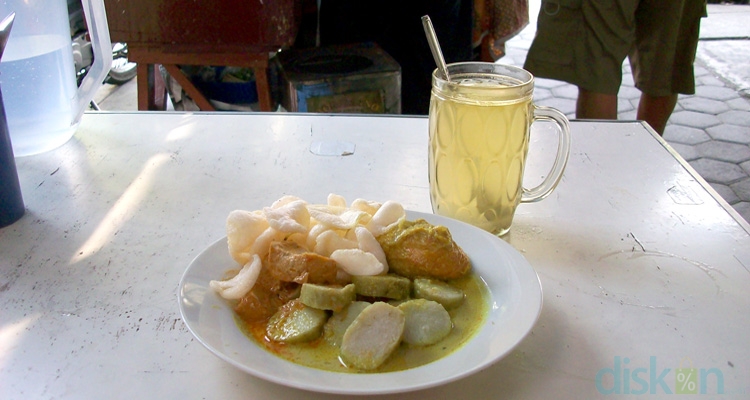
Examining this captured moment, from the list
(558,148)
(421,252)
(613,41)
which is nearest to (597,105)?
(613,41)

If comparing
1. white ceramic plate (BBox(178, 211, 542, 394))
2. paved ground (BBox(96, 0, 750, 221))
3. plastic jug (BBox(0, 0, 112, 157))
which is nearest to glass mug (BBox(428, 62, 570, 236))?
white ceramic plate (BBox(178, 211, 542, 394))

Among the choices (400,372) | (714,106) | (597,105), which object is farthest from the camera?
(714,106)

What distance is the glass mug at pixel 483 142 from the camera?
0.70 m

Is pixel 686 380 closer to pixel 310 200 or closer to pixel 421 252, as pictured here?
pixel 421 252

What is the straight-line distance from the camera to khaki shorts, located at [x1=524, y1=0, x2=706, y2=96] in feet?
5.28

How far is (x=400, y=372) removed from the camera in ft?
1.56

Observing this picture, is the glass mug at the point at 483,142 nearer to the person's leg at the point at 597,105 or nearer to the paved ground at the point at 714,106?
the person's leg at the point at 597,105

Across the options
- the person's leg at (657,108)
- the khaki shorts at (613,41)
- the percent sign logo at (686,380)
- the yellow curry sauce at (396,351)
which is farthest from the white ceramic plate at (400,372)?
the person's leg at (657,108)

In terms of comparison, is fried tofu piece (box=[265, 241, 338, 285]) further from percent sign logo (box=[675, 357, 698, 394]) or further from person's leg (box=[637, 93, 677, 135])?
person's leg (box=[637, 93, 677, 135])

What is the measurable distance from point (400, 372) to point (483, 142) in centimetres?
33

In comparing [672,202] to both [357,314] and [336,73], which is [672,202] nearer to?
[357,314]

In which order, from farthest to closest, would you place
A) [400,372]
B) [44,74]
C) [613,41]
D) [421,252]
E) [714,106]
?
1. [714,106]
2. [613,41]
3. [44,74]
4. [421,252]
5. [400,372]

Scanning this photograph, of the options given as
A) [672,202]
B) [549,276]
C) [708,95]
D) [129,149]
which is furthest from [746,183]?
[129,149]

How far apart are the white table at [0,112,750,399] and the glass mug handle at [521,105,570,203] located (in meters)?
0.04
